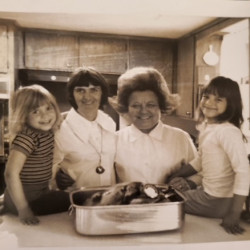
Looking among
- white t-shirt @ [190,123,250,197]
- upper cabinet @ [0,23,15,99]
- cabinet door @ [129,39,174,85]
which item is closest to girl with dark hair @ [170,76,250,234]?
white t-shirt @ [190,123,250,197]

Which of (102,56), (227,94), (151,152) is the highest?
(102,56)

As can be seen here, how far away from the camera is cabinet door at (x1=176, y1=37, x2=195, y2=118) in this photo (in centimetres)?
114

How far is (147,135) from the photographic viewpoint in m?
1.15

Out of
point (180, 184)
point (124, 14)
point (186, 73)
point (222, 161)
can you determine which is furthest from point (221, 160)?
point (124, 14)

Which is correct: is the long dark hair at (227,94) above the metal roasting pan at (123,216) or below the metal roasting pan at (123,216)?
above

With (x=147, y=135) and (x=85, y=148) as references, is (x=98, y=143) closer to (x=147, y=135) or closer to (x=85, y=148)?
(x=85, y=148)

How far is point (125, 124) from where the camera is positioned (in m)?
1.13

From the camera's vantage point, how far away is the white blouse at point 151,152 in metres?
1.14

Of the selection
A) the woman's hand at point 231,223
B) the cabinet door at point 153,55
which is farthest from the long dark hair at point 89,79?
the woman's hand at point 231,223

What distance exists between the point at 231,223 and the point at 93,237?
0.42 metres

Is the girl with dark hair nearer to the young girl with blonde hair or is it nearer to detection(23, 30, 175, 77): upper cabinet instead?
detection(23, 30, 175, 77): upper cabinet

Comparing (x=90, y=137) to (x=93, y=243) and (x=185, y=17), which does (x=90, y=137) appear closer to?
(x=93, y=243)

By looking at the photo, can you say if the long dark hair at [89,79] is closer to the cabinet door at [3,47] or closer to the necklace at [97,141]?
the necklace at [97,141]

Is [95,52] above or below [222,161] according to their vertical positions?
above
